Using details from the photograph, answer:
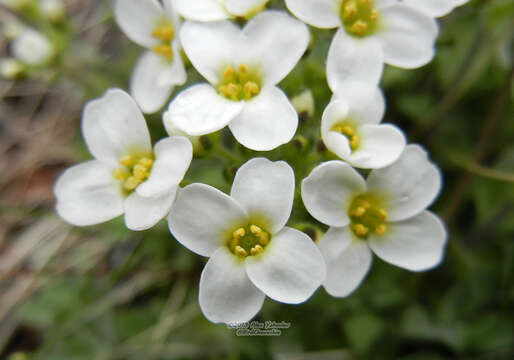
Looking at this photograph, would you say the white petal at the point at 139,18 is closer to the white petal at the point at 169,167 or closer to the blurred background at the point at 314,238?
the blurred background at the point at 314,238

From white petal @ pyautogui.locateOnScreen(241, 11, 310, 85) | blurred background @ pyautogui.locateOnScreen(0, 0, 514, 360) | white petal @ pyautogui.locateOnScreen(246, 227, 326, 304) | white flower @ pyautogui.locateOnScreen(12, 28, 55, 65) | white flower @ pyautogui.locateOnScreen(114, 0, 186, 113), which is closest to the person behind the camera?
white petal @ pyautogui.locateOnScreen(246, 227, 326, 304)

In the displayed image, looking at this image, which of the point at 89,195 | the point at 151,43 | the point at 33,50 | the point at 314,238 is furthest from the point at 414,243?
the point at 33,50

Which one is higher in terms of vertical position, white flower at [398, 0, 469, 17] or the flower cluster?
white flower at [398, 0, 469, 17]

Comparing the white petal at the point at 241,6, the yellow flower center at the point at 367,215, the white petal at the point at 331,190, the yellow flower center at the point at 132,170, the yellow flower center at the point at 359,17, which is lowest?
the yellow flower center at the point at 367,215

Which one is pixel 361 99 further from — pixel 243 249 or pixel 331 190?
pixel 243 249

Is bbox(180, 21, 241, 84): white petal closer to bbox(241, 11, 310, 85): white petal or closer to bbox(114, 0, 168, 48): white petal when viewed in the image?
bbox(241, 11, 310, 85): white petal

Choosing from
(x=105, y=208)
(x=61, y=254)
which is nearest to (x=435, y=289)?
(x=105, y=208)

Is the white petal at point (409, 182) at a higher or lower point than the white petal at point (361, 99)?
lower

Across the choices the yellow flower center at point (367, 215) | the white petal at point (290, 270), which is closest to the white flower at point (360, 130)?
the yellow flower center at point (367, 215)

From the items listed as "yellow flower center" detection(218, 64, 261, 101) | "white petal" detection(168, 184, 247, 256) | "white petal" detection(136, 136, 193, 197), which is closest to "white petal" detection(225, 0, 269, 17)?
"yellow flower center" detection(218, 64, 261, 101)
